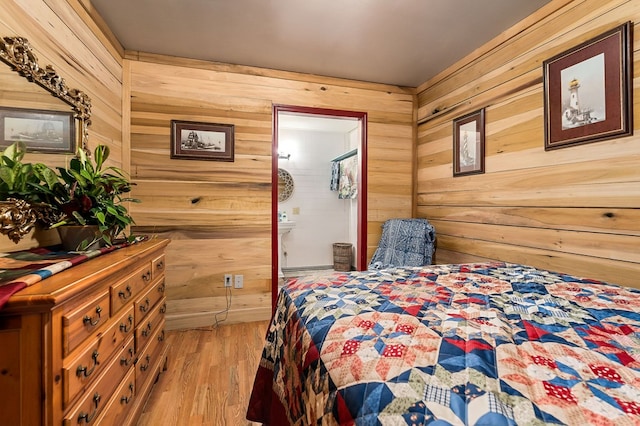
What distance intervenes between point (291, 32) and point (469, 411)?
254 cm

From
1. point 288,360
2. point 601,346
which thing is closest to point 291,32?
point 288,360

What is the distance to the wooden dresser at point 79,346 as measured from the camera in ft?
2.63

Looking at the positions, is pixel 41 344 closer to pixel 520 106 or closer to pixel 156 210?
pixel 156 210

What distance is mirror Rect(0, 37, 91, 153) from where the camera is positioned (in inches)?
48.5

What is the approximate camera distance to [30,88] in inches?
53.8

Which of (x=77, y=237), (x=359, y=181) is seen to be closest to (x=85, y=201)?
(x=77, y=237)

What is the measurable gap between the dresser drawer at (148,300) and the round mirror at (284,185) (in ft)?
10.6

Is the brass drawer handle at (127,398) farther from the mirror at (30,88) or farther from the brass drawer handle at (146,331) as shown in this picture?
the mirror at (30,88)

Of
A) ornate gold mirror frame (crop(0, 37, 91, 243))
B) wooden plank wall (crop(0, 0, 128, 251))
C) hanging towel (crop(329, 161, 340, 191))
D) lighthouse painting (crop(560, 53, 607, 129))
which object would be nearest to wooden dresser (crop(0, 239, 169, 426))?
ornate gold mirror frame (crop(0, 37, 91, 243))

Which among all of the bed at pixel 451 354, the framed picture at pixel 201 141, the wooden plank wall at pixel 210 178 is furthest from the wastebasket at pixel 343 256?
the bed at pixel 451 354

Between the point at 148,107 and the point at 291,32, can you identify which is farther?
the point at 148,107

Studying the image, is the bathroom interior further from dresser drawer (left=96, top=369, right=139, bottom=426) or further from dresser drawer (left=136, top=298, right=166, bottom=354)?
dresser drawer (left=96, top=369, right=139, bottom=426)

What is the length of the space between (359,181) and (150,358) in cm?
240

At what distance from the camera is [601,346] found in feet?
2.72
